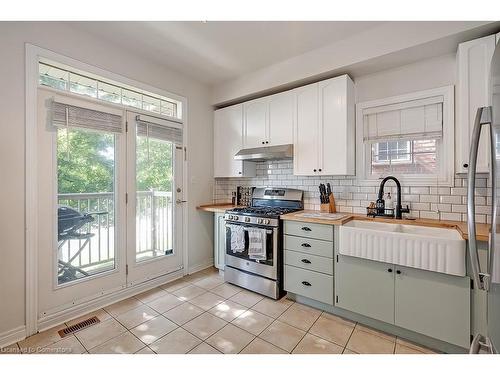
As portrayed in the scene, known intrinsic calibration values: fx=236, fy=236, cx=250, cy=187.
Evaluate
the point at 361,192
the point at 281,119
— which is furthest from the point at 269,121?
the point at 361,192

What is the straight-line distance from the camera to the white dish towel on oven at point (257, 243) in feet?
8.66

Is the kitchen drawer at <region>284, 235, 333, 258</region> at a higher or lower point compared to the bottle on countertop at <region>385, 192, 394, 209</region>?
lower

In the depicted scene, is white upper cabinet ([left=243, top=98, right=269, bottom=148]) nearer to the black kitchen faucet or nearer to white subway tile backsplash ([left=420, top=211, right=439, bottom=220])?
the black kitchen faucet

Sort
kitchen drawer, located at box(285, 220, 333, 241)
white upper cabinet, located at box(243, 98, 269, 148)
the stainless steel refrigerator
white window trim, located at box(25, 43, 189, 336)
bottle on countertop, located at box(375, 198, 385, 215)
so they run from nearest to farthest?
the stainless steel refrigerator
white window trim, located at box(25, 43, 189, 336)
kitchen drawer, located at box(285, 220, 333, 241)
bottle on countertop, located at box(375, 198, 385, 215)
white upper cabinet, located at box(243, 98, 269, 148)

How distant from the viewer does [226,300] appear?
2.57 metres

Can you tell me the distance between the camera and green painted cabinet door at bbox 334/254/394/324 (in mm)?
1966

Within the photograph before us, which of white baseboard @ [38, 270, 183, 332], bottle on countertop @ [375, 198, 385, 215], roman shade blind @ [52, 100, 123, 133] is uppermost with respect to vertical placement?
roman shade blind @ [52, 100, 123, 133]

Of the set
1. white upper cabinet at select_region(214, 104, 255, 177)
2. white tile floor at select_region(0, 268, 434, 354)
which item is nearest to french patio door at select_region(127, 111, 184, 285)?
white tile floor at select_region(0, 268, 434, 354)

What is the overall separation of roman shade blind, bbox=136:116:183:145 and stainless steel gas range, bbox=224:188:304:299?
1.20m

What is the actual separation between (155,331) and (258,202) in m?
1.94

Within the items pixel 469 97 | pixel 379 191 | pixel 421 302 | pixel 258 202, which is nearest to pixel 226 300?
pixel 258 202

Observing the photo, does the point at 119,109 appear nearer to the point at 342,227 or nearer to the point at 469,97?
the point at 342,227

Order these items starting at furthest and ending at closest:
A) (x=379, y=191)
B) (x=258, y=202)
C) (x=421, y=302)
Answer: (x=258, y=202), (x=379, y=191), (x=421, y=302)

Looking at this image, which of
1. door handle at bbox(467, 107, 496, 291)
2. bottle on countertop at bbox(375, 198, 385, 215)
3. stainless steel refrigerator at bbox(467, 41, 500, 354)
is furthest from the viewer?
bottle on countertop at bbox(375, 198, 385, 215)
